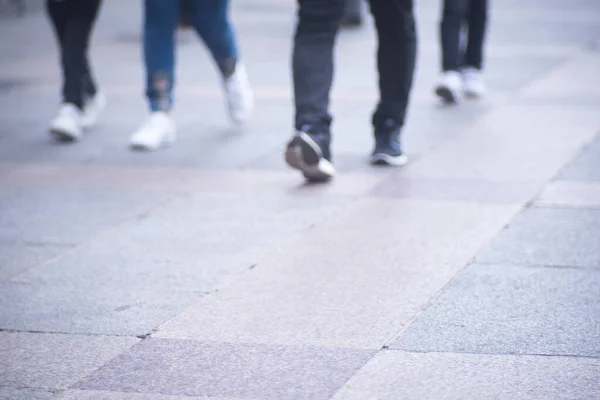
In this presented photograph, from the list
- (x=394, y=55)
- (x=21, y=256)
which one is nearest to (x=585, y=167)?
(x=394, y=55)

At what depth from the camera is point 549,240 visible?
3627 mm

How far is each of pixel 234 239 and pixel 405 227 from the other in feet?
1.84

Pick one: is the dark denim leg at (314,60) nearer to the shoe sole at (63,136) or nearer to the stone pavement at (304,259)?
the stone pavement at (304,259)

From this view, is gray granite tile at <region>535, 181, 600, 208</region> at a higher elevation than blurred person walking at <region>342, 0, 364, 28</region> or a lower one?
higher

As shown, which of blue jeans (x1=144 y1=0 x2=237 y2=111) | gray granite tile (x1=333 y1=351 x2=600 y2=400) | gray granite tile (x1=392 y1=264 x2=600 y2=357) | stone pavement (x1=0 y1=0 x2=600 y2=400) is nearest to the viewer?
gray granite tile (x1=333 y1=351 x2=600 y2=400)

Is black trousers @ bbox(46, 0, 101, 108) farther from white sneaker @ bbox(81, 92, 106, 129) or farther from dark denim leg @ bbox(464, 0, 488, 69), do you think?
dark denim leg @ bbox(464, 0, 488, 69)

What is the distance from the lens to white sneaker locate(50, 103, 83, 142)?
5.53 m

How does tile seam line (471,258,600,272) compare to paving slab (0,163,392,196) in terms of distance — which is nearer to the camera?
tile seam line (471,258,600,272)

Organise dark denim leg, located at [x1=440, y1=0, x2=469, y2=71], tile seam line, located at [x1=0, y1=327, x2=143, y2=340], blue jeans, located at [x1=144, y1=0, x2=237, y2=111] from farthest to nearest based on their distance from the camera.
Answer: dark denim leg, located at [x1=440, y1=0, x2=469, y2=71] < blue jeans, located at [x1=144, y1=0, x2=237, y2=111] < tile seam line, located at [x1=0, y1=327, x2=143, y2=340]

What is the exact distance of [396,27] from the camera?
188 inches

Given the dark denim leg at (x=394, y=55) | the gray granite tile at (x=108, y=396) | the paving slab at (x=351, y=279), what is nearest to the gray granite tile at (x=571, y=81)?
the dark denim leg at (x=394, y=55)

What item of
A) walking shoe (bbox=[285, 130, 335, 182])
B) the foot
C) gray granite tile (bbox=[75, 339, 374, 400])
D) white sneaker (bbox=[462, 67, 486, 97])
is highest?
gray granite tile (bbox=[75, 339, 374, 400])

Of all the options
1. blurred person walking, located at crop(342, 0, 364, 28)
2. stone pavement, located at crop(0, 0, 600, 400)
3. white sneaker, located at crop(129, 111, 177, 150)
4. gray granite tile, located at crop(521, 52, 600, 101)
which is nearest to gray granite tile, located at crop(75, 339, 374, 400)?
stone pavement, located at crop(0, 0, 600, 400)

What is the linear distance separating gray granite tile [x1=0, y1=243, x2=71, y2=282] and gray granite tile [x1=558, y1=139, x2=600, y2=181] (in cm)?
199
